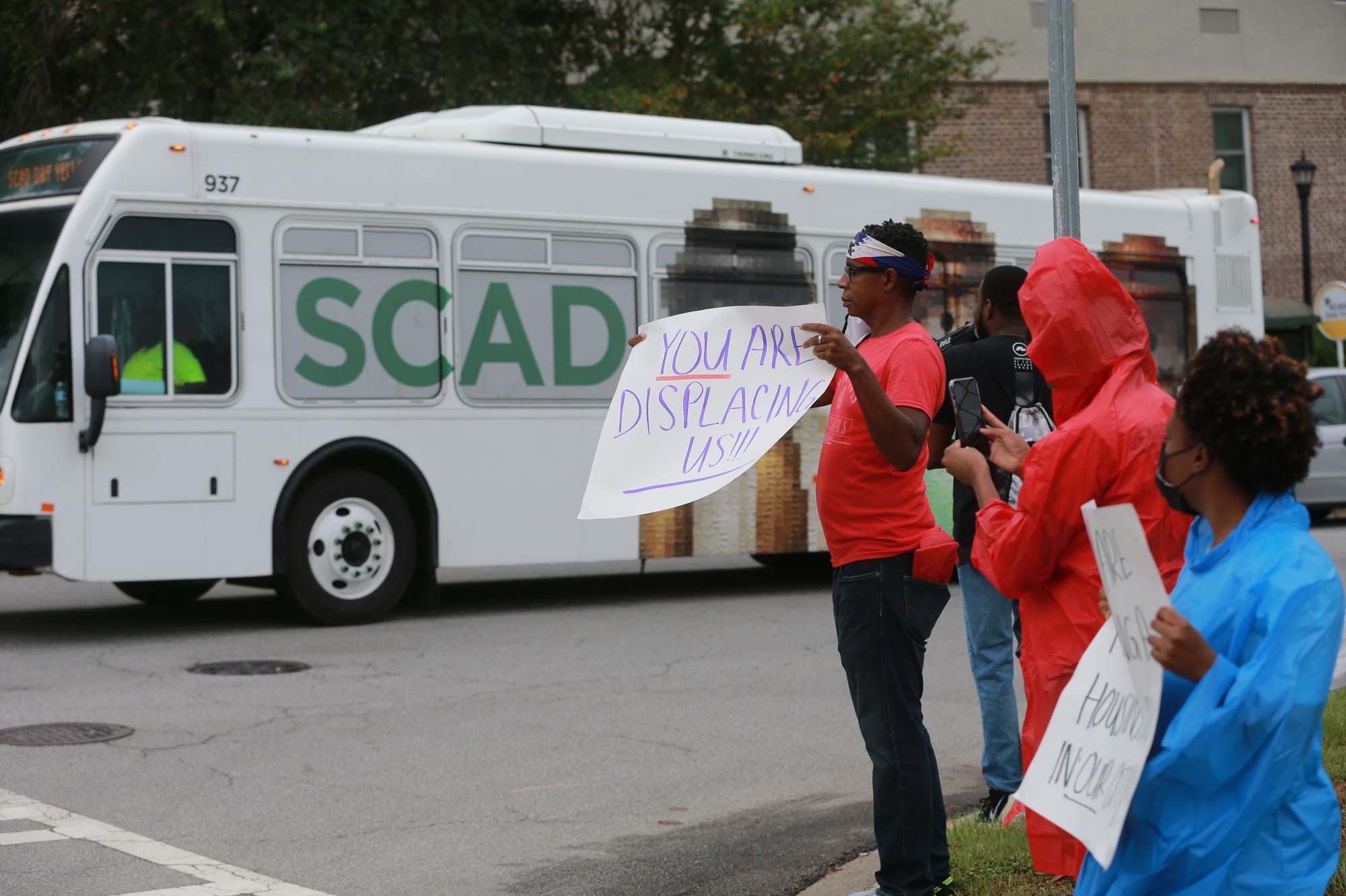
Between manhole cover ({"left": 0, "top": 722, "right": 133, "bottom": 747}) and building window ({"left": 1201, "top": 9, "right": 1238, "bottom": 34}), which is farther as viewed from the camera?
building window ({"left": 1201, "top": 9, "right": 1238, "bottom": 34})

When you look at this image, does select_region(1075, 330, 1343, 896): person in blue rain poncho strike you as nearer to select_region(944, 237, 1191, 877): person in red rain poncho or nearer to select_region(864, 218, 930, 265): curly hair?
select_region(944, 237, 1191, 877): person in red rain poncho

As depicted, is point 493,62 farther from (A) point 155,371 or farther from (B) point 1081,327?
(B) point 1081,327

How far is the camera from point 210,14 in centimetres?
1739

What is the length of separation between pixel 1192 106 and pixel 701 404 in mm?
30256

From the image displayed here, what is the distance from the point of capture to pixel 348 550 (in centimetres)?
1127

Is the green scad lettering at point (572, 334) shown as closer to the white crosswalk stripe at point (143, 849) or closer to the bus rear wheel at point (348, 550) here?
the bus rear wheel at point (348, 550)

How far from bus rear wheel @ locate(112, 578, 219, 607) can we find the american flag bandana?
8969mm

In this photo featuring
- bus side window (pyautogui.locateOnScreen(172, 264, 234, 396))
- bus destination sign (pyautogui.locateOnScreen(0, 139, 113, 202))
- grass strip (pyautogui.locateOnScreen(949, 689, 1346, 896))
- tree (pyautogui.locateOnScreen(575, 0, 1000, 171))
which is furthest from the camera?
tree (pyautogui.locateOnScreen(575, 0, 1000, 171))

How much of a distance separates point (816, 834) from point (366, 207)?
274 inches

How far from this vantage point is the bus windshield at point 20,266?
1026 cm

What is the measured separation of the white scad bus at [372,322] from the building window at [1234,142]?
20.8 metres

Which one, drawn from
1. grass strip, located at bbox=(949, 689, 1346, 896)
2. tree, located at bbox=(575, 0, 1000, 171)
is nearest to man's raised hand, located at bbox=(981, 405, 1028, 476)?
grass strip, located at bbox=(949, 689, 1346, 896)

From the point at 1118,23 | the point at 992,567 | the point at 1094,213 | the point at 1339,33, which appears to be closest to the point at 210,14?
the point at 1094,213

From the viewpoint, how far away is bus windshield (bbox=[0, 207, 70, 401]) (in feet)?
33.7
